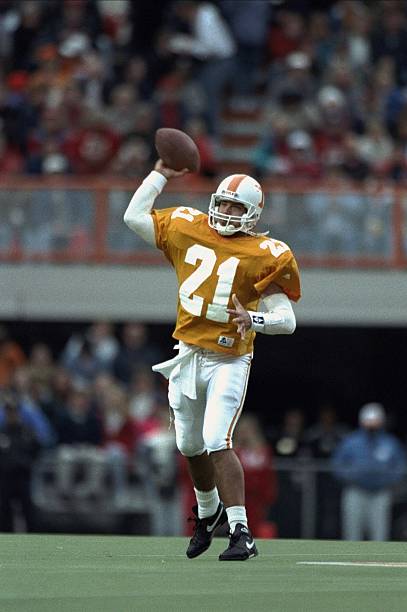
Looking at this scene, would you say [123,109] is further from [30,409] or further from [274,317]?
[274,317]

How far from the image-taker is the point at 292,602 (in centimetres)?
630

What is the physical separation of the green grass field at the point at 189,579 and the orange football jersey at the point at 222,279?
Answer: 3.46 feet

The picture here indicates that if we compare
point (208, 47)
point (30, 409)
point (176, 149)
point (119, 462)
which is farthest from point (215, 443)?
point (208, 47)

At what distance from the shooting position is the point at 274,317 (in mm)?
8180

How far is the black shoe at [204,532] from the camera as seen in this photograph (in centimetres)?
851

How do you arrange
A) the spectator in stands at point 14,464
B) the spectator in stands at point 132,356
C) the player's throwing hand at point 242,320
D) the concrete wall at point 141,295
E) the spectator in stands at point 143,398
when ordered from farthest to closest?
the concrete wall at point 141,295, the spectator in stands at point 132,356, the spectator in stands at point 143,398, the spectator in stands at point 14,464, the player's throwing hand at point 242,320

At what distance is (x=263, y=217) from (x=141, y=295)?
1813 mm

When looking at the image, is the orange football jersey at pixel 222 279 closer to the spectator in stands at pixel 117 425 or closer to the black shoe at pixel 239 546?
the black shoe at pixel 239 546

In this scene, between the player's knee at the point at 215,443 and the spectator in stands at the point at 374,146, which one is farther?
the spectator in stands at the point at 374,146

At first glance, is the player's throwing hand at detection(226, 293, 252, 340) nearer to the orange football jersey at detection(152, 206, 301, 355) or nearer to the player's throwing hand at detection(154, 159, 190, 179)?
the orange football jersey at detection(152, 206, 301, 355)

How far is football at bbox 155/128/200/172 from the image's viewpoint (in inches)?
343

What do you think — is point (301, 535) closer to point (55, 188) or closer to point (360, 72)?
point (55, 188)

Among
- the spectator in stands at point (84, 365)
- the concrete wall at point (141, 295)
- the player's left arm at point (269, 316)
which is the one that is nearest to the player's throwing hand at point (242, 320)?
the player's left arm at point (269, 316)

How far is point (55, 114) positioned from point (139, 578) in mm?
10946
